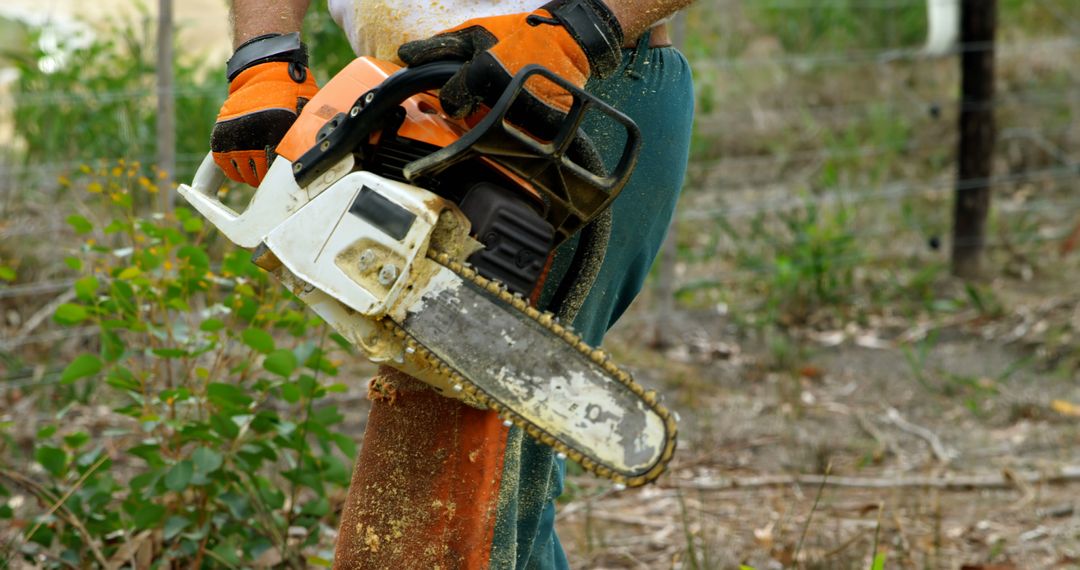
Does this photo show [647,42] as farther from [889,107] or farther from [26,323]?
[889,107]

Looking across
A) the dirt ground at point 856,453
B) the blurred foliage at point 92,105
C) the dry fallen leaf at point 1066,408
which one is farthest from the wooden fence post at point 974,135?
the blurred foliage at point 92,105

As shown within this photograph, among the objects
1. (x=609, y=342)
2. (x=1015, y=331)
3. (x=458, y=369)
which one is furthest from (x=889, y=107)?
(x=458, y=369)

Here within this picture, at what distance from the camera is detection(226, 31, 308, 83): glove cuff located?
66.8 inches

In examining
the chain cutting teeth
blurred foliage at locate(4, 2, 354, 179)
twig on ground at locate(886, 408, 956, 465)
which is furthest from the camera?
blurred foliage at locate(4, 2, 354, 179)

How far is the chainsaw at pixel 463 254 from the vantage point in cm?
138

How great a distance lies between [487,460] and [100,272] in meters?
1.22

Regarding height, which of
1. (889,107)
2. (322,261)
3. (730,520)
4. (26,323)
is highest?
(322,261)

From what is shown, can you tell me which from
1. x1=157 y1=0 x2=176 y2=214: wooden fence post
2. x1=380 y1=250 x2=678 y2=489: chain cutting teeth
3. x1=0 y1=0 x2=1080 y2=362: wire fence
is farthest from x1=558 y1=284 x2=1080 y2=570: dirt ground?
x1=157 y1=0 x2=176 y2=214: wooden fence post

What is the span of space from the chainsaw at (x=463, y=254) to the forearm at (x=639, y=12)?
0.65 feet

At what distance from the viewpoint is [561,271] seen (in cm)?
171

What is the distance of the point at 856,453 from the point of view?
3.71m

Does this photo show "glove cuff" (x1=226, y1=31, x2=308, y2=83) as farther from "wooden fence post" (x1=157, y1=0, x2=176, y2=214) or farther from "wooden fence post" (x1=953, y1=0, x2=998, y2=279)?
"wooden fence post" (x1=953, y1=0, x2=998, y2=279)

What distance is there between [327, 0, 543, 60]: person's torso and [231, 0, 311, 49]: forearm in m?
0.10

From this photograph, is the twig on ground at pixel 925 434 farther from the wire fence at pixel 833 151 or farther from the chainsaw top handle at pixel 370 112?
the chainsaw top handle at pixel 370 112
